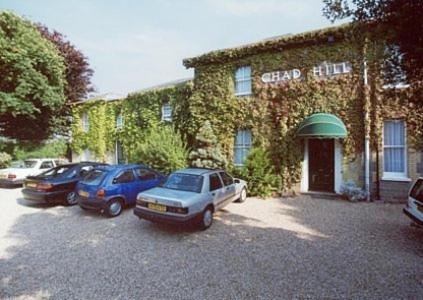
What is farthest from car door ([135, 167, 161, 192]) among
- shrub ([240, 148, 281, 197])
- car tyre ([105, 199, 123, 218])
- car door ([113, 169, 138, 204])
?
shrub ([240, 148, 281, 197])

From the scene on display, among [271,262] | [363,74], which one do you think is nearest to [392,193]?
[363,74]

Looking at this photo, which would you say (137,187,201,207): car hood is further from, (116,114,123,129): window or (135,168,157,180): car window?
(116,114,123,129): window

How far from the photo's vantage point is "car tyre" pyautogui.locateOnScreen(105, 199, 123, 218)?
9.18m

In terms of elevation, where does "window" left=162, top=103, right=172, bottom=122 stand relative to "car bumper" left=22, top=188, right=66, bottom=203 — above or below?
above

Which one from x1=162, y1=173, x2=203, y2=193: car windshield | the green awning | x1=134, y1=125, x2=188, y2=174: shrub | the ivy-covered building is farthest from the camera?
x1=134, y1=125, x2=188, y2=174: shrub

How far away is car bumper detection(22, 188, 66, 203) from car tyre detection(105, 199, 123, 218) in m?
2.83

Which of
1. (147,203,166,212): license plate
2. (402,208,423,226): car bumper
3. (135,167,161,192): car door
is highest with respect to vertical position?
(135,167,161,192): car door

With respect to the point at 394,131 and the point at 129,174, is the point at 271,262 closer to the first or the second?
the point at 129,174

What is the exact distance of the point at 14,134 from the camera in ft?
76.6

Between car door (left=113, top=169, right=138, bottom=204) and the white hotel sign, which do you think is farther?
the white hotel sign

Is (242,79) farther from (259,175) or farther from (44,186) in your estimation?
(44,186)

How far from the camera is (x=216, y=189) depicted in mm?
8633

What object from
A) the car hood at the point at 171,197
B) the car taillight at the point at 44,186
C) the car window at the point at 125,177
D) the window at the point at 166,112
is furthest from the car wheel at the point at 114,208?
the window at the point at 166,112

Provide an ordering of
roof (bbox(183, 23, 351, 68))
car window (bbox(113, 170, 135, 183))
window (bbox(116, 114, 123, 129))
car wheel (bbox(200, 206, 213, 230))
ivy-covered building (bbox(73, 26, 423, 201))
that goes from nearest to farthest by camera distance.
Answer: car wheel (bbox(200, 206, 213, 230)) → car window (bbox(113, 170, 135, 183)) → ivy-covered building (bbox(73, 26, 423, 201)) → roof (bbox(183, 23, 351, 68)) → window (bbox(116, 114, 123, 129))
